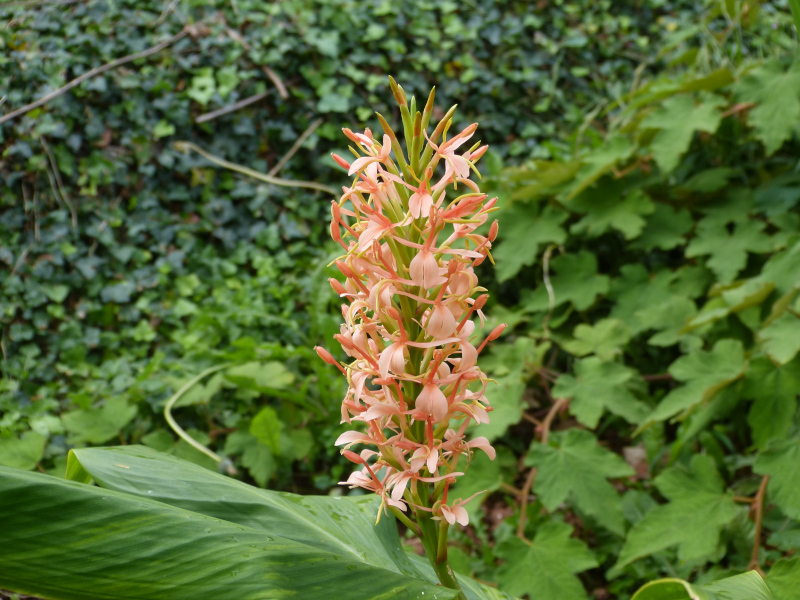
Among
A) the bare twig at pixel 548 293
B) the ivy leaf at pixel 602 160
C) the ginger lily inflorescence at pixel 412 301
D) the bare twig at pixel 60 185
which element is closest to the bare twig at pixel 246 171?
the bare twig at pixel 60 185

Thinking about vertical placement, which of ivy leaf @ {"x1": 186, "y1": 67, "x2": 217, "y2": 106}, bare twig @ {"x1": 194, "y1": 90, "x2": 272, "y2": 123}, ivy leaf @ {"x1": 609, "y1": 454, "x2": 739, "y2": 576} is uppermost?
ivy leaf @ {"x1": 186, "y1": 67, "x2": 217, "y2": 106}

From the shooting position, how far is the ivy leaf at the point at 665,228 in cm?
257

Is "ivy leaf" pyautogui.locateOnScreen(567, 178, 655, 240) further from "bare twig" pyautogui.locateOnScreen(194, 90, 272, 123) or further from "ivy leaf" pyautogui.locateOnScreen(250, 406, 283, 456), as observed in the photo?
"bare twig" pyautogui.locateOnScreen(194, 90, 272, 123)

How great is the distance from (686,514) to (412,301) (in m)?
1.19

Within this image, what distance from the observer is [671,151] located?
7.90 ft

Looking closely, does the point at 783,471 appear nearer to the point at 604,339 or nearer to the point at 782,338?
the point at 782,338

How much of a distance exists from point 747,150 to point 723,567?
6.22 ft

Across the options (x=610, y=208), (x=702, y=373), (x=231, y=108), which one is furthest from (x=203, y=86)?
(x=702, y=373)

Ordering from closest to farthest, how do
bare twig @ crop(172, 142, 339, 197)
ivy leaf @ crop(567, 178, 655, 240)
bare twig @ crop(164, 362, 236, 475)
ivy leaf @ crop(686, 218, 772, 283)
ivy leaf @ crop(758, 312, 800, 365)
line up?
1. ivy leaf @ crop(758, 312, 800, 365)
2. bare twig @ crop(164, 362, 236, 475)
3. ivy leaf @ crop(686, 218, 772, 283)
4. ivy leaf @ crop(567, 178, 655, 240)
5. bare twig @ crop(172, 142, 339, 197)

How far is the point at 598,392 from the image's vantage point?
2016 mm

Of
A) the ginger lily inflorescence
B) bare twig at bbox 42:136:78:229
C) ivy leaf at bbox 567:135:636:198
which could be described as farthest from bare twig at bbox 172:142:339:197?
the ginger lily inflorescence

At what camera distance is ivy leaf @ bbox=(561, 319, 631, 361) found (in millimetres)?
2242

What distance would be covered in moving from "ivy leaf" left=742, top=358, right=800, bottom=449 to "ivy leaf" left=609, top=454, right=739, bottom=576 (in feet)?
0.68

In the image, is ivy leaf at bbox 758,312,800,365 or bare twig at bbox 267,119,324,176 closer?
ivy leaf at bbox 758,312,800,365
